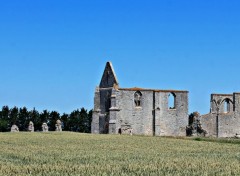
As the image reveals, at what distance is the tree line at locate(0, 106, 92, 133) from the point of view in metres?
91.8

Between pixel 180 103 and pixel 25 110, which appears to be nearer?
pixel 180 103

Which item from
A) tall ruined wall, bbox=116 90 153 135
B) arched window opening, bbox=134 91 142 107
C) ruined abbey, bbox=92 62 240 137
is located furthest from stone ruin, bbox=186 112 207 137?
arched window opening, bbox=134 91 142 107

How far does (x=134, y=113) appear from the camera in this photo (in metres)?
64.0

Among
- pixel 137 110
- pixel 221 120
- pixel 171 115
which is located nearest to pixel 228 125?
pixel 221 120

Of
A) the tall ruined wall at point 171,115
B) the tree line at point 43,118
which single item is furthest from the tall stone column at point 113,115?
the tree line at point 43,118

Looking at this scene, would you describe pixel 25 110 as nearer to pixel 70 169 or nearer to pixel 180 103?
pixel 180 103

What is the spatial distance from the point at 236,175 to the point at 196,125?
48.2 m

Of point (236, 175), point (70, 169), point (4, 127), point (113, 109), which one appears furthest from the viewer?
point (4, 127)

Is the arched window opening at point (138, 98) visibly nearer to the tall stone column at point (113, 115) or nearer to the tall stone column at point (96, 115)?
the tall stone column at point (113, 115)

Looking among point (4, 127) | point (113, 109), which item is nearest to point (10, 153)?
point (113, 109)

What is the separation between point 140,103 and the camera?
64.7 meters

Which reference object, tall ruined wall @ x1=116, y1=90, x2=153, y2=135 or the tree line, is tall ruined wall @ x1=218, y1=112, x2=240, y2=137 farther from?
the tree line

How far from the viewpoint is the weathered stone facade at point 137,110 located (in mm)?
63406

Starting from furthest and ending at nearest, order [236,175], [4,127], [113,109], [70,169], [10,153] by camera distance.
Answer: [4,127] < [113,109] < [10,153] < [70,169] < [236,175]
